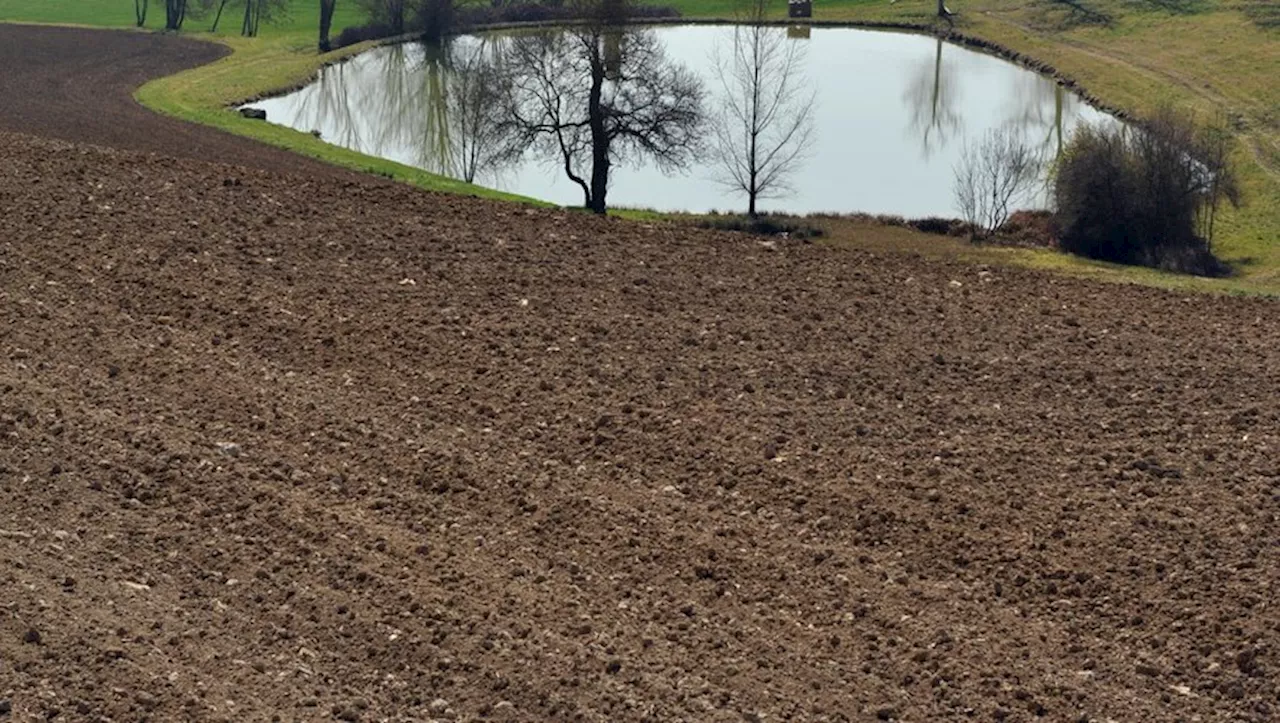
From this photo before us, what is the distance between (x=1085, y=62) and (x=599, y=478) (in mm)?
65210

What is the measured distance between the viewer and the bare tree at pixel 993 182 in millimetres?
46125

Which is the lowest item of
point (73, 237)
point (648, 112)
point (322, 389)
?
point (322, 389)

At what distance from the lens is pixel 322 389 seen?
17.1 meters

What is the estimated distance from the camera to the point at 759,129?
46.1 metres

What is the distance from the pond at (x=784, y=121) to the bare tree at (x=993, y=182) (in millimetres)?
621

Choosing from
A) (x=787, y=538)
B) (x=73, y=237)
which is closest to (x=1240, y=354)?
(x=787, y=538)

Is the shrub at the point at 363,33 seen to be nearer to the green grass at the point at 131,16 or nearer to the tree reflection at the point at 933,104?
the green grass at the point at 131,16

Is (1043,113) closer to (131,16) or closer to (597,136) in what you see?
(597,136)

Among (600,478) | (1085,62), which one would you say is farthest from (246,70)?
(600,478)

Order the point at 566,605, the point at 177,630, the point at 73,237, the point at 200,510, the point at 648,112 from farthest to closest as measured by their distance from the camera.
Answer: the point at 648,112 → the point at 73,237 → the point at 200,510 → the point at 566,605 → the point at 177,630

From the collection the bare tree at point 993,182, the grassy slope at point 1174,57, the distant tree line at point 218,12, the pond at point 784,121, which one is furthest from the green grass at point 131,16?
the bare tree at point 993,182

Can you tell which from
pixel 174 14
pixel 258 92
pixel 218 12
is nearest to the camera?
pixel 258 92

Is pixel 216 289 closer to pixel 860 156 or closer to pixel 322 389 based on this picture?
pixel 322 389

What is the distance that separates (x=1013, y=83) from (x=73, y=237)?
58008 millimetres
